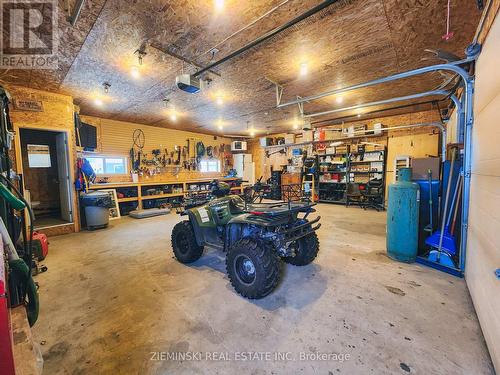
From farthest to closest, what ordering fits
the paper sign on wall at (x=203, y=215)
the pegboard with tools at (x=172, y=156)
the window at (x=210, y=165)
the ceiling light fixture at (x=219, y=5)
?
the window at (x=210, y=165)
the pegboard with tools at (x=172, y=156)
the paper sign on wall at (x=203, y=215)
the ceiling light fixture at (x=219, y=5)

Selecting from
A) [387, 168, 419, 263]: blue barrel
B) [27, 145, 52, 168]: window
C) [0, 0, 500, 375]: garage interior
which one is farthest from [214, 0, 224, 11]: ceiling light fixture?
[27, 145, 52, 168]: window

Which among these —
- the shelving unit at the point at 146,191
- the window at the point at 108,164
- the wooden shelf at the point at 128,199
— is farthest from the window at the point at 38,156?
the wooden shelf at the point at 128,199

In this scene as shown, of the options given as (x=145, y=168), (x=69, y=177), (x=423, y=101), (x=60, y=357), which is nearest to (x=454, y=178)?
(x=423, y=101)

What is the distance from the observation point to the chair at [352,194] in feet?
24.6

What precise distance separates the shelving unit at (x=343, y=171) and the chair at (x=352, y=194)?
0.15 m

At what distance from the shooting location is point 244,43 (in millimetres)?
2850

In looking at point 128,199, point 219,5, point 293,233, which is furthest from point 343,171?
point 128,199

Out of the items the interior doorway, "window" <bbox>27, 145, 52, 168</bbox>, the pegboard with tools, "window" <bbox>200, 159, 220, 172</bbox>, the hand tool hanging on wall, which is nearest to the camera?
the interior doorway

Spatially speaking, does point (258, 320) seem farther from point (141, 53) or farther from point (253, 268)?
point (141, 53)

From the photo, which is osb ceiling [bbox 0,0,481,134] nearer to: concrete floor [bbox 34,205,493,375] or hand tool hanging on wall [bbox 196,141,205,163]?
concrete floor [bbox 34,205,493,375]

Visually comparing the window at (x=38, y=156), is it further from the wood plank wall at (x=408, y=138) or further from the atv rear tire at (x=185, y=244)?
the wood plank wall at (x=408, y=138)

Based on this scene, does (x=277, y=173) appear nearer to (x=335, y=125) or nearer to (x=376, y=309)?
(x=335, y=125)

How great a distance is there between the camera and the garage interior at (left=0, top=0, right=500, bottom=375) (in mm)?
1503

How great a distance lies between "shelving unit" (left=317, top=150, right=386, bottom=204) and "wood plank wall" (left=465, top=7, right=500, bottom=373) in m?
5.39
